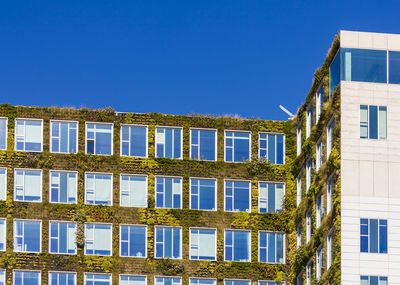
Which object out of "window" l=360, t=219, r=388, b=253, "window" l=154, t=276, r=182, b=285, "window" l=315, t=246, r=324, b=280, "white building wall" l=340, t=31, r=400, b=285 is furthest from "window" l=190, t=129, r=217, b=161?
"window" l=360, t=219, r=388, b=253

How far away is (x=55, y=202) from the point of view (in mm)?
98188

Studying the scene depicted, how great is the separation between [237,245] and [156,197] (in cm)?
690

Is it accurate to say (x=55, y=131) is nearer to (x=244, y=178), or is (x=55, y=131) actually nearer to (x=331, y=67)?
(x=244, y=178)

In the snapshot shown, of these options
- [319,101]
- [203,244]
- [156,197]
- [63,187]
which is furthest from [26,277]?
[319,101]

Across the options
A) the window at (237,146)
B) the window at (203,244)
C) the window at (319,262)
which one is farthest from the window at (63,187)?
the window at (319,262)

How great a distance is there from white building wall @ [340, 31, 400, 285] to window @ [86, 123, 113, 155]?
70.6 ft

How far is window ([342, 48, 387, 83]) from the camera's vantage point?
282 feet

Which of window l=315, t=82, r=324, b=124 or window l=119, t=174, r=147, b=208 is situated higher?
window l=315, t=82, r=324, b=124

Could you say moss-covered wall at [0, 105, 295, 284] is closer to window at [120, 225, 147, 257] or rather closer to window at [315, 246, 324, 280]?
window at [120, 225, 147, 257]

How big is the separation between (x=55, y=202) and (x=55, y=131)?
540cm

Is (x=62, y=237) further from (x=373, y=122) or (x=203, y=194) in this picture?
(x=373, y=122)

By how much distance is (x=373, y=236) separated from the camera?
272 ft

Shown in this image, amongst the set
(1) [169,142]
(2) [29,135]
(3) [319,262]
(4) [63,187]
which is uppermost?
(2) [29,135]

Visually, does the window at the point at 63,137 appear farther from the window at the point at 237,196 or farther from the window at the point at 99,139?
the window at the point at 237,196
